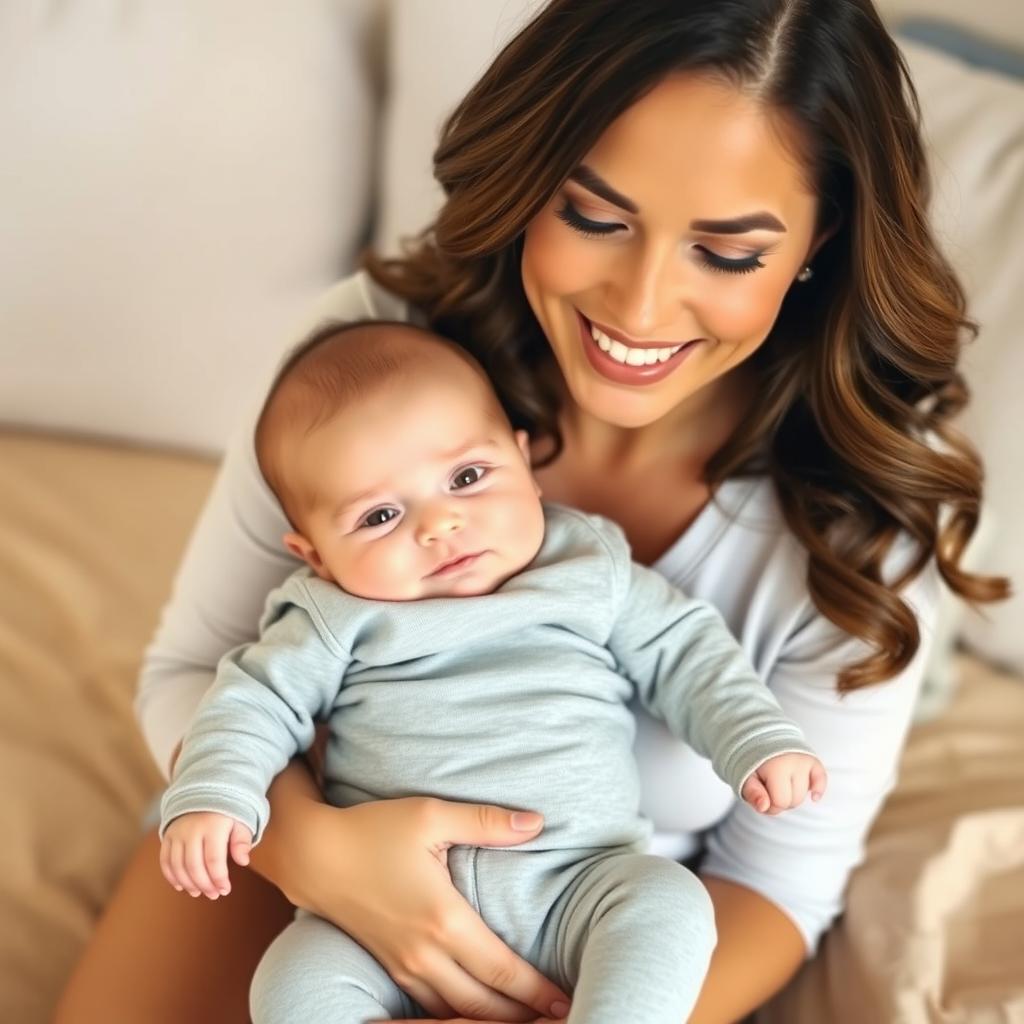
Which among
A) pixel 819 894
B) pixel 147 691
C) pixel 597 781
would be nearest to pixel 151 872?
pixel 147 691

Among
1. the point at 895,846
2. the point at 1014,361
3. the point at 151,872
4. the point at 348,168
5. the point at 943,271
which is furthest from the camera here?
the point at 348,168

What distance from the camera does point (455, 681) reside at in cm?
111

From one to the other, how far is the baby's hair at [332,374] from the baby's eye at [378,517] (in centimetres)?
9

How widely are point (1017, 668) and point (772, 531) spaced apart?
62 cm

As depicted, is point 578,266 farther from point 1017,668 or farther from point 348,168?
point 1017,668

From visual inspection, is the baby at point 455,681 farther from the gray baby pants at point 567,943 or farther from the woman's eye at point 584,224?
the woman's eye at point 584,224

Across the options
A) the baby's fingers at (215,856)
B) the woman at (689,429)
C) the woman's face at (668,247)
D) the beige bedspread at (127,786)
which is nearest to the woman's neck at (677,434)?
the woman at (689,429)

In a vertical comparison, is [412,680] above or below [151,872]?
above

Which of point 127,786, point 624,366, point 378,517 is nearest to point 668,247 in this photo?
point 624,366

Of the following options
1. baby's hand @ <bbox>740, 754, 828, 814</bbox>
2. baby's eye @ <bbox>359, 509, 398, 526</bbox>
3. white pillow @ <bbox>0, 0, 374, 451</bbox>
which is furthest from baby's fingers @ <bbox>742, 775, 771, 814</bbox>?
white pillow @ <bbox>0, 0, 374, 451</bbox>

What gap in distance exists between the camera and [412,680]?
113 centimetres

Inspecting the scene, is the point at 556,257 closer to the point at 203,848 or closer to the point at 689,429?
the point at 689,429

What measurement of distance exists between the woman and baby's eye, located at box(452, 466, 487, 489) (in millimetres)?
145

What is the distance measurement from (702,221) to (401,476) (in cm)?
35
